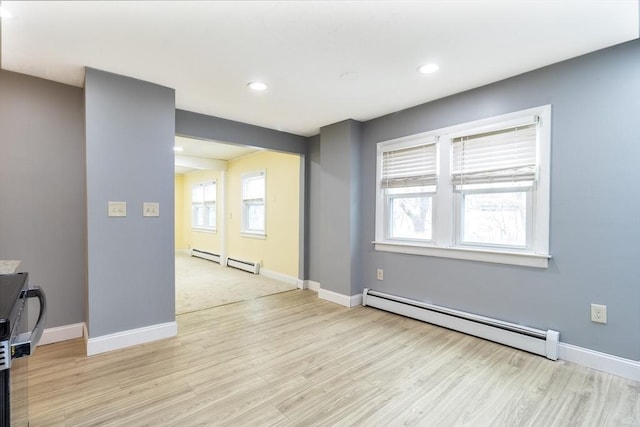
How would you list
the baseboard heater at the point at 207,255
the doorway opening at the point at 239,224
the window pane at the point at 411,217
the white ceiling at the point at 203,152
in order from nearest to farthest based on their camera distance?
the window pane at the point at 411,217 < the doorway opening at the point at 239,224 < the white ceiling at the point at 203,152 < the baseboard heater at the point at 207,255

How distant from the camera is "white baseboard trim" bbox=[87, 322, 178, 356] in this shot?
2.53 m

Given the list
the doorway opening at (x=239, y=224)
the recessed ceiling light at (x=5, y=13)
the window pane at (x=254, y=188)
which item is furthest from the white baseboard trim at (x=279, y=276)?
the recessed ceiling light at (x=5, y=13)

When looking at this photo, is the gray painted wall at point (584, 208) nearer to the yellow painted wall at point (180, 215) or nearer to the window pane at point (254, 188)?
the window pane at point (254, 188)

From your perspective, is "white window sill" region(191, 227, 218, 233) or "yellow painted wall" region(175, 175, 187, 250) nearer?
"white window sill" region(191, 227, 218, 233)

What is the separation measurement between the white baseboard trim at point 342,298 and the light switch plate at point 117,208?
8.46 feet

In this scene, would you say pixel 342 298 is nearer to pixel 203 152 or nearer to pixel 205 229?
pixel 203 152

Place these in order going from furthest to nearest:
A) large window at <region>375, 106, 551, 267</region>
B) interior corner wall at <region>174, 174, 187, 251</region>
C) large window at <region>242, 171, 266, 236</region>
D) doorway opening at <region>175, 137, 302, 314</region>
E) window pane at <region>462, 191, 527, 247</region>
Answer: interior corner wall at <region>174, 174, 187, 251</region> < large window at <region>242, 171, 266, 236</region> < doorway opening at <region>175, 137, 302, 314</region> < window pane at <region>462, 191, 527, 247</region> < large window at <region>375, 106, 551, 267</region>

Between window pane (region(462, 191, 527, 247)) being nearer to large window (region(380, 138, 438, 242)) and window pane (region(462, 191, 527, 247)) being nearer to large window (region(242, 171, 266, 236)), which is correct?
large window (region(380, 138, 438, 242))

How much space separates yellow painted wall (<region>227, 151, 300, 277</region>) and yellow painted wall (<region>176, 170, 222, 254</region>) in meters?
1.03

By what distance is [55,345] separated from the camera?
2715 millimetres

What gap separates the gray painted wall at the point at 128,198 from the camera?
2.55 meters

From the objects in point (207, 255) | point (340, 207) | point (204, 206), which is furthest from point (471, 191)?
point (204, 206)

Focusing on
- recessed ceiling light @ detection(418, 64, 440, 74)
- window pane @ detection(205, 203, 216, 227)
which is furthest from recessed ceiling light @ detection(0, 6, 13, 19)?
window pane @ detection(205, 203, 216, 227)

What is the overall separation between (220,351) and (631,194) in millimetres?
3340
